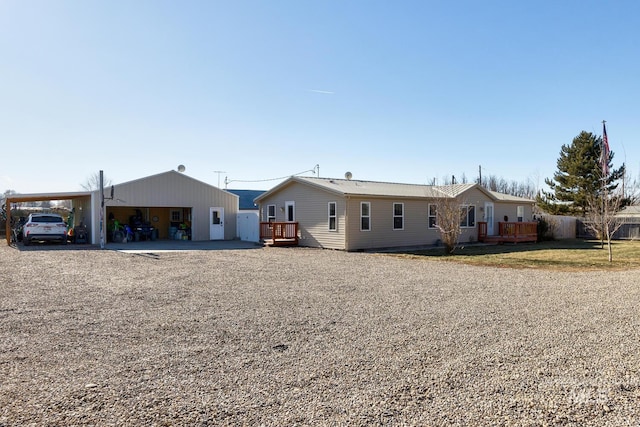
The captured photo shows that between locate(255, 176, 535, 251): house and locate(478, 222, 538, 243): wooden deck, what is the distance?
5 centimetres

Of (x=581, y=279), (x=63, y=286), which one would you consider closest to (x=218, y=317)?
(x=63, y=286)

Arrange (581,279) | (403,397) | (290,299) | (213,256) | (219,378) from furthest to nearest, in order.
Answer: (213,256) → (581,279) → (290,299) → (219,378) → (403,397)

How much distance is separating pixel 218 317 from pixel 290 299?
5.41ft

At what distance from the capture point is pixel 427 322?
6.19m

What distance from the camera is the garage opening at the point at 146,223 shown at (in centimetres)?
2409

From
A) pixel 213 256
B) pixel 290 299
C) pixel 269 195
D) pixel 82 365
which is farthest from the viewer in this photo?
pixel 269 195

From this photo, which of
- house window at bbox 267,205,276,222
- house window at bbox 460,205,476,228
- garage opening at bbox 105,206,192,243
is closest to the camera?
house window at bbox 460,205,476,228

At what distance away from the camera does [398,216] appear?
65.8 feet

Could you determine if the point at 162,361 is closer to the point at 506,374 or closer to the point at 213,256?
the point at 506,374

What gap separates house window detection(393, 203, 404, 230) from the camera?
20.0 metres

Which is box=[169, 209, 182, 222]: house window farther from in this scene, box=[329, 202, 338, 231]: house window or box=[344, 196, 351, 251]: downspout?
box=[344, 196, 351, 251]: downspout

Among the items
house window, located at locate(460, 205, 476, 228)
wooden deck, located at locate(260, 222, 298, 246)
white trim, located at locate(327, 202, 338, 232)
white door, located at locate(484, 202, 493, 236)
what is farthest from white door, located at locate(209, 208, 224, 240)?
white door, located at locate(484, 202, 493, 236)

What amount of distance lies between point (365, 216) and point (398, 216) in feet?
6.09

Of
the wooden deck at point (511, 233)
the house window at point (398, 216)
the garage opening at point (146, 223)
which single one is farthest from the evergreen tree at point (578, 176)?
the garage opening at point (146, 223)
